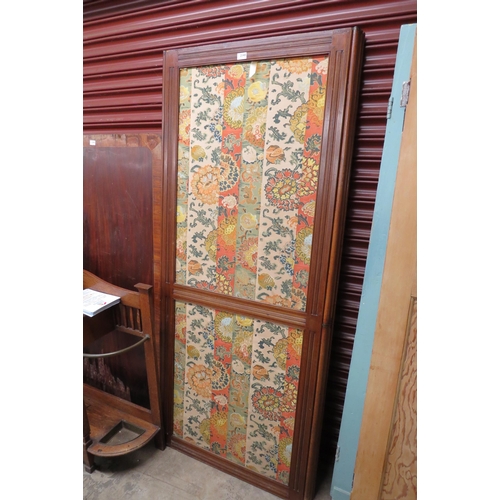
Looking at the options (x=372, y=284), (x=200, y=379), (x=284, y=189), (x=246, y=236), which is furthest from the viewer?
(x=200, y=379)

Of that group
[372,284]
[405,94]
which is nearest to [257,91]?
[405,94]

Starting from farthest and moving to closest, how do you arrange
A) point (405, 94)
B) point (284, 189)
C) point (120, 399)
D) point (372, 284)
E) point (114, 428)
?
1. point (120, 399)
2. point (114, 428)
3. point (284, 189)
4. point (372, 284)
5. point (405, 94)

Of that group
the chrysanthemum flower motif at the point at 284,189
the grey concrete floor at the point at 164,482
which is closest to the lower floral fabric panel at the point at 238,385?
the grey concrete floor at the point at 164,482

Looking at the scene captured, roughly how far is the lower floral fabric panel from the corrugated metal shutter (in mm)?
324

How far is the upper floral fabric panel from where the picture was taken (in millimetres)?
1327

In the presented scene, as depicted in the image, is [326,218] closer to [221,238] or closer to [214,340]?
[221,238]

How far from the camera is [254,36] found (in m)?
1.48

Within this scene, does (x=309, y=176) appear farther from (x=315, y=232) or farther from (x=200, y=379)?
(x=200, y=379)

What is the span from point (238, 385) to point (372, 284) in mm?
879

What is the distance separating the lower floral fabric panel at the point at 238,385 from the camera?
5.01 ft

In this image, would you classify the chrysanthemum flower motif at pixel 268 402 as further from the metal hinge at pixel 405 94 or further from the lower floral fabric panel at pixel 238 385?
the metal hinge at pixel 405 94

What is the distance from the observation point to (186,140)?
158 cm

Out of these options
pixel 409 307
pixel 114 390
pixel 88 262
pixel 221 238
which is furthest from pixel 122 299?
pixel 409 307

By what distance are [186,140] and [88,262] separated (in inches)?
43.7
